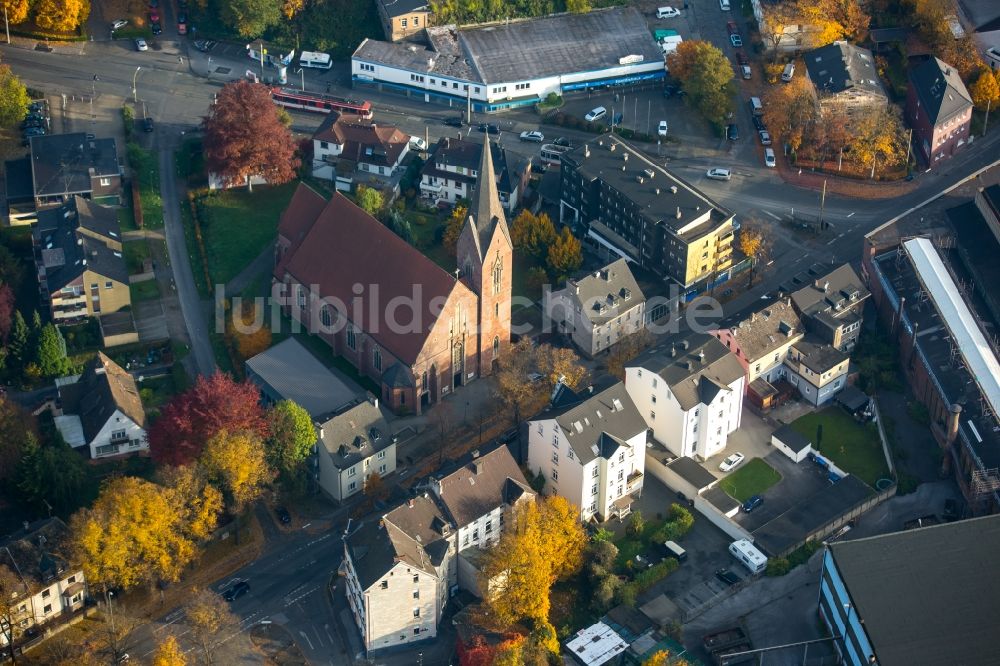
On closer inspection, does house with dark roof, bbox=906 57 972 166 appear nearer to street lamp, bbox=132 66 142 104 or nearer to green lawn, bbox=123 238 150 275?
green lawn, bbox=123 238 150 275

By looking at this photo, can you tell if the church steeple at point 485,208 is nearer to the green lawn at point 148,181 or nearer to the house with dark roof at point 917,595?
the house with dark roof at point 917,595

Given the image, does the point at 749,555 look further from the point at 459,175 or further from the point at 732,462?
the point at 459,175

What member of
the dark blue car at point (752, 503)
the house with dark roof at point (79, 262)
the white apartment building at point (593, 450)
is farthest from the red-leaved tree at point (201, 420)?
the dark blue car at point (752, 503)

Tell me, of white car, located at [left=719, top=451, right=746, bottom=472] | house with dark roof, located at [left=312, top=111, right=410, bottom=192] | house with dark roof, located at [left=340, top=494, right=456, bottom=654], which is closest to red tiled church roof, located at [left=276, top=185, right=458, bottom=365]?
house with dark roof, located at [left=312, top=111, right=410, bottom=192]

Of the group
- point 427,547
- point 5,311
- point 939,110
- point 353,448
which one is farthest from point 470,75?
point 427,547

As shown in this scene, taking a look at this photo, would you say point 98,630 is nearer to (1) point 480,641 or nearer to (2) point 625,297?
(1) point 480,641
